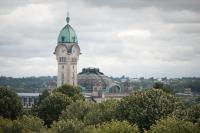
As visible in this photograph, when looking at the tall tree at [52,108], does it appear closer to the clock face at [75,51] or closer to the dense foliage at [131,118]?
the dense foliage at [131,118]

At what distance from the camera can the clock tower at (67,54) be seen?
194750 millimetres

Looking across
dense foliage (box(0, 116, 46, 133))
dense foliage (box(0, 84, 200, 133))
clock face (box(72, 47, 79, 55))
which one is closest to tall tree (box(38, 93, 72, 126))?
dense foliage (box(0, 84, 200, 133))

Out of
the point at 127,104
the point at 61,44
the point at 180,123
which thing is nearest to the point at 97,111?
the point at 127,104

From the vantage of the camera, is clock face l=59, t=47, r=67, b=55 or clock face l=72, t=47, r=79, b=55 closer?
clock face l=59, t=47, r=67, b=55

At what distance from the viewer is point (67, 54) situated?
194125 mm

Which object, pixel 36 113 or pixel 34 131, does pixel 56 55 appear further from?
pixel 34 131

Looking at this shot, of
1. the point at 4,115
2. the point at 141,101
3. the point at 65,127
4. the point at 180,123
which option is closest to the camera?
the point at 180,123

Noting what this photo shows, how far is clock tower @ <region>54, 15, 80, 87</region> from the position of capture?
195 metres

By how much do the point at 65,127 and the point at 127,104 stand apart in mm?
10426

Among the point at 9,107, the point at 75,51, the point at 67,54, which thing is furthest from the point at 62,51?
the point at 9,107

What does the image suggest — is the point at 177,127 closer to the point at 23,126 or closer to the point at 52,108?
the point at 23,126

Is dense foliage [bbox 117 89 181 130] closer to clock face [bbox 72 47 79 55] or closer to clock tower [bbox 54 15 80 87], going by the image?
clock tower [bbox 54 15 80 87]

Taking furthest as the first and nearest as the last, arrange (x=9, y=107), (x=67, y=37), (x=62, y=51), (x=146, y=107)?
(x=67, y=37), (x=62, y=51), (x=9, y=107), (x=146, y=107)

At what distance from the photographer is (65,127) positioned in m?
87.2
